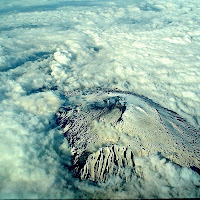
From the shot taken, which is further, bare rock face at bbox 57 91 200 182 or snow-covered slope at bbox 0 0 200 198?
bare rock face at bbox 57 91 200 182

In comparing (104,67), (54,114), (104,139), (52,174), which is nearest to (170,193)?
(104,139)

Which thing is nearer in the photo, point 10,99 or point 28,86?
point 10,99

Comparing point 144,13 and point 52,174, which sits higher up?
point 52,174

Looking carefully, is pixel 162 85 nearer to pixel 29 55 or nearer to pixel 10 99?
pixel 10 99

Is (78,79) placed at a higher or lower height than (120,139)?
lower

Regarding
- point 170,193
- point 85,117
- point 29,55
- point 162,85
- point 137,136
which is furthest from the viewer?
point 29,55

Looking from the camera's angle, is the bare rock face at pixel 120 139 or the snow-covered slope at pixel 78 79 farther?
the bare rock face at pixel 120 139

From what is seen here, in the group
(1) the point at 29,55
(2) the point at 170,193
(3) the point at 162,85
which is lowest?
(3) the point at 162,85

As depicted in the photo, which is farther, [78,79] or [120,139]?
[78,79]
